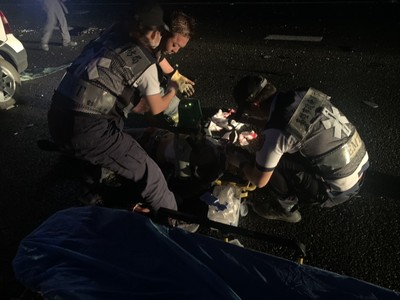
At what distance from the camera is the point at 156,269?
2.07m

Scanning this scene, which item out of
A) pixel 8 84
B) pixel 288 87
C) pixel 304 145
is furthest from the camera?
pixel 8 84

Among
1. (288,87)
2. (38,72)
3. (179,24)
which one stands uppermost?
(179,24)

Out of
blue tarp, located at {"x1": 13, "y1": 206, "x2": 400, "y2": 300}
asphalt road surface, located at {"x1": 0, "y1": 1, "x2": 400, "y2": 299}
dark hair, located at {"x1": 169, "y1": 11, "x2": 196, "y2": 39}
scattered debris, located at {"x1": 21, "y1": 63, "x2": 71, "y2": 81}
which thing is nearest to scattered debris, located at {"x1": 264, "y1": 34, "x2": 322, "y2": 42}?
asphalt road surface, located at {"x1": 0, "y1": 1, "x2": 400, "y2": 299}

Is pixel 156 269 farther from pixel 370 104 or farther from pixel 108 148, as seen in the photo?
pixel 370 104

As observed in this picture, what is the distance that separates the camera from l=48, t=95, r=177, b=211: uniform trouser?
309 centimetres

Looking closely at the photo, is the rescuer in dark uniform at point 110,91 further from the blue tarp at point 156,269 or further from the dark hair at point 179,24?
the blue tarp at point 156,269

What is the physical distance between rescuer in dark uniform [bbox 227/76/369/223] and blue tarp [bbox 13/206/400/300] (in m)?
1.07

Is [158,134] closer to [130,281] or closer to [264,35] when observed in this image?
[130,281]

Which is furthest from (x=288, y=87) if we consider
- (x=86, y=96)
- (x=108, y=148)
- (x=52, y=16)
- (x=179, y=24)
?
(x=52, y=16)

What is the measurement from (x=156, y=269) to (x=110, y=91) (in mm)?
1596

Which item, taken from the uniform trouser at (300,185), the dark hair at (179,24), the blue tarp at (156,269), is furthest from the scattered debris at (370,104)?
the blue tarp at (156,269)

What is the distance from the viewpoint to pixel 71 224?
2.47 meters

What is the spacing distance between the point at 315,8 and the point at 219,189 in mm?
6704

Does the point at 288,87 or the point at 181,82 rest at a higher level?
the point at 181,82
